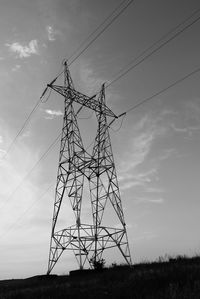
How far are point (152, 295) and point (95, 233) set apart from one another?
676 inches

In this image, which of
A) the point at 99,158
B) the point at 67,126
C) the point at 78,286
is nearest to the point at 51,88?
the point at 67,126

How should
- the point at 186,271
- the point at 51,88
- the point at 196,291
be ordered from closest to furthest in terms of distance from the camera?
the point at 196,291 → the point at 186,271 → the point at 51,88

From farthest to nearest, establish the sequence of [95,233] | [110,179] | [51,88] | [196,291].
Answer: [51,88]
[110,179]
[95,233]
[196,291]

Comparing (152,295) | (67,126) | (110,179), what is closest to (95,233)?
(110,179)

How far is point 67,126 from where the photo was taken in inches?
1168

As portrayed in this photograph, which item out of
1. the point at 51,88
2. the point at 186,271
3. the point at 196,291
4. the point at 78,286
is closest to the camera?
the point at 196,291

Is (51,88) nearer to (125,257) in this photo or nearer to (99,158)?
(99,158)

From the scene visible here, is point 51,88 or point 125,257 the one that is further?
point 51,88

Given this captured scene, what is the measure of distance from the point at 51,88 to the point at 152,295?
24049mm

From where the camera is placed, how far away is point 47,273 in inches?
958

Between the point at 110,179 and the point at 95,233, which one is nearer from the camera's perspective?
the point at 95,233

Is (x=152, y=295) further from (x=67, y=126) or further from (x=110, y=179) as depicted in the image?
(x=67, y=126)

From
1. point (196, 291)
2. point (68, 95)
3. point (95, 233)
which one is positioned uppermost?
point (68, 95)

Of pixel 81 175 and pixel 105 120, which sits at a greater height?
pixel 105 120
